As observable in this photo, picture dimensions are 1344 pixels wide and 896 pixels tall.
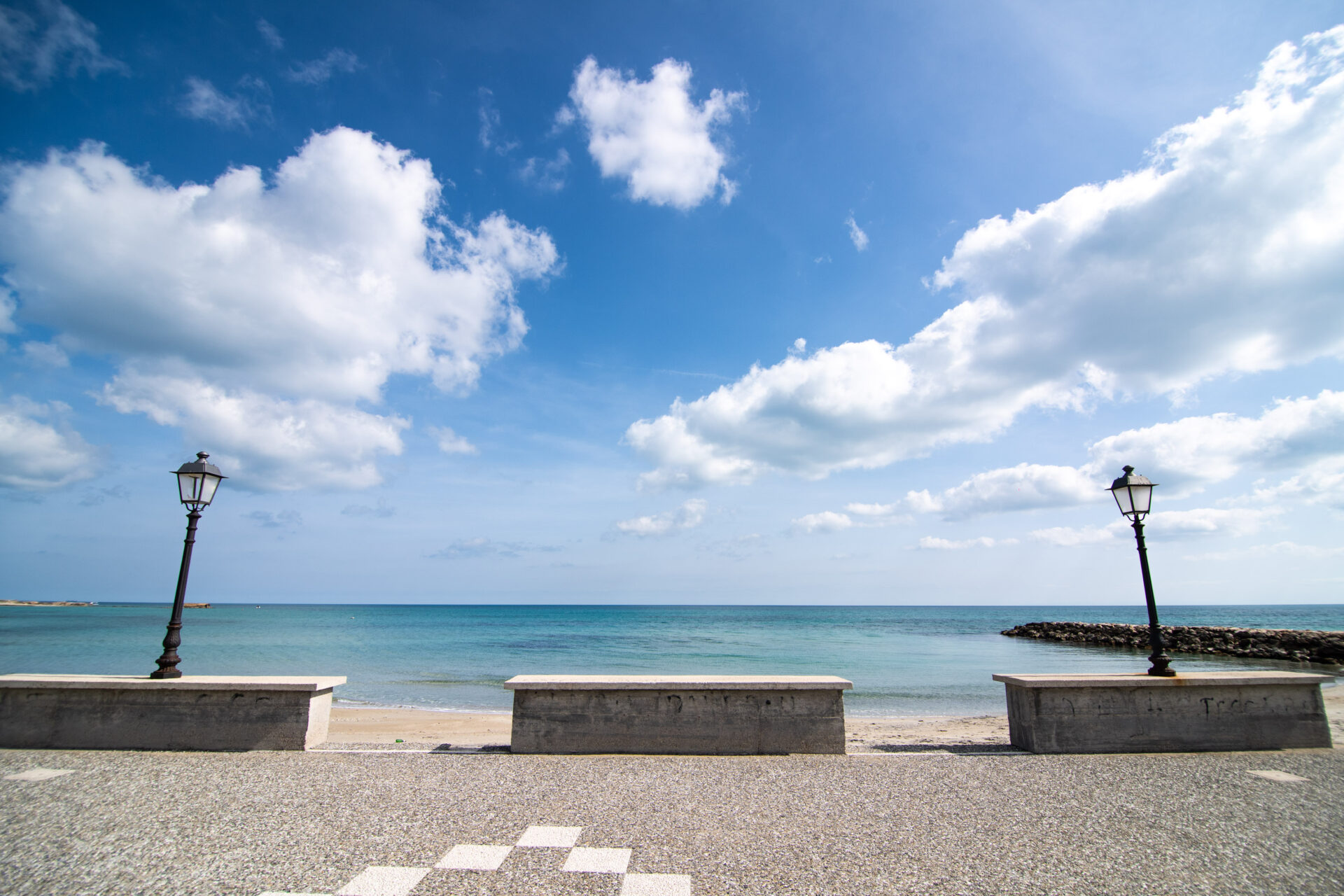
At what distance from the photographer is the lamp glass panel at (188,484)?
8352mm

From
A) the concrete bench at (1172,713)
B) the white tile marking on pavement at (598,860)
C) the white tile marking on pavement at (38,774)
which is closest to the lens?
the white tile marking on pavement at (598,860)

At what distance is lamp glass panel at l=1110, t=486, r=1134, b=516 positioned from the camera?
8.68 metres

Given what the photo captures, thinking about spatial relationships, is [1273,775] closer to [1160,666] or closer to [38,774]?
[1160,666]

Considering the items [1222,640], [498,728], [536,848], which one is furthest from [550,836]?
[1222,640]

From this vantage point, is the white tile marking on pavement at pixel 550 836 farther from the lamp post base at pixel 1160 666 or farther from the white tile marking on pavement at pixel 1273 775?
the lamp post base at pixel 1160 666

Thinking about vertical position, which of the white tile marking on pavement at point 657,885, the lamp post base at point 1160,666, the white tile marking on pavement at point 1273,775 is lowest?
the white tile marking on pavement at point 1273,775

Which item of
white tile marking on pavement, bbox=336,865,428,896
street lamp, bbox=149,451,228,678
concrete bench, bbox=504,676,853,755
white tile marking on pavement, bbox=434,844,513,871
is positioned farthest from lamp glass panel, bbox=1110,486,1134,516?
street lamp, bbox=149,451,228,678

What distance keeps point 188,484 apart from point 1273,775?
42.6ft

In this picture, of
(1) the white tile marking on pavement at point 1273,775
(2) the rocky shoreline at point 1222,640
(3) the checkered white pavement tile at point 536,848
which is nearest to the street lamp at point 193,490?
(3) the checkered white pavement tile at point 536,848

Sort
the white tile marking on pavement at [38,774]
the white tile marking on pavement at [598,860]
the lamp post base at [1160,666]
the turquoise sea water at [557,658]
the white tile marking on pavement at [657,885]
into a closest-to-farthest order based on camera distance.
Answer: the white tile marking on pavement at [657,885], the white tile marking on pavement at [598,860], the white tile marking on pavement at [38,774], the lamp post base at [1160,666], the turquoise sea water at [557,658]

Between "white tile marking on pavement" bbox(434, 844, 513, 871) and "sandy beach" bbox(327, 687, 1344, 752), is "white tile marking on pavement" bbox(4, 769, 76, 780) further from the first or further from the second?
"white tile marking on pavement" bbox(434, 844, 513, 871)

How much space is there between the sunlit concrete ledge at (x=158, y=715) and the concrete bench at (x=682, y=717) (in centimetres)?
238

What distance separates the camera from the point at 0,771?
6035 millimetres

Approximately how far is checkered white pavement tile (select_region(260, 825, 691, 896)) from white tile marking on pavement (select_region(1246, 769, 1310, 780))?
612cm
